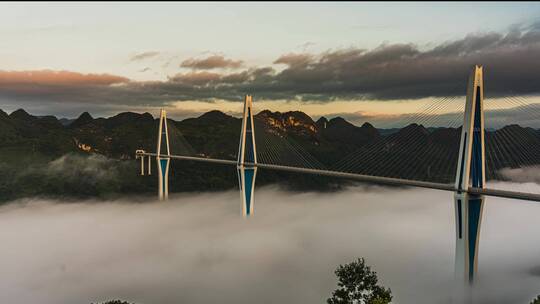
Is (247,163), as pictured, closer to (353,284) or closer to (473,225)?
(353,284)

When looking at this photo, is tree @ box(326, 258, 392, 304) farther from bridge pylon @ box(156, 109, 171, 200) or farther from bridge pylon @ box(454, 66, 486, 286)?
bridge pylon @ box(156, 109, 171, 200)

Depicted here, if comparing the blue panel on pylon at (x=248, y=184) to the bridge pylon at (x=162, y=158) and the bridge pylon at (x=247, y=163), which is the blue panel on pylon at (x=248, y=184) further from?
the bridge pylon at (x=162, y=158)

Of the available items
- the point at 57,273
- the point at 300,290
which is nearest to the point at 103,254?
the point at 57,273

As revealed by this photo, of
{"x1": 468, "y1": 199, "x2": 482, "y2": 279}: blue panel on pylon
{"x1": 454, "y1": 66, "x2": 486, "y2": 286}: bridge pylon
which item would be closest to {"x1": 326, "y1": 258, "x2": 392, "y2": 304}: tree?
{"x1": 454, "y1": 66, "x2": 486, "y2": 286}: bridge pylon

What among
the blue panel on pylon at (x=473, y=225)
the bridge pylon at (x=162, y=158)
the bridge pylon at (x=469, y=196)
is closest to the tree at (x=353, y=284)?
the bridge pylon at (x=469, y=196)

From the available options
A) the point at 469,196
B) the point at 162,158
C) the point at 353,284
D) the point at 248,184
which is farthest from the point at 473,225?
the point at 162,158

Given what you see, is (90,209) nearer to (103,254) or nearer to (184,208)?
(184,208)

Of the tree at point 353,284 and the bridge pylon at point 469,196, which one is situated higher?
the bridge pylon at point 469,196
